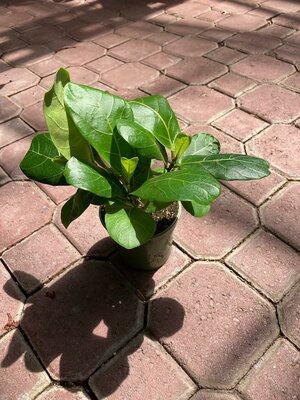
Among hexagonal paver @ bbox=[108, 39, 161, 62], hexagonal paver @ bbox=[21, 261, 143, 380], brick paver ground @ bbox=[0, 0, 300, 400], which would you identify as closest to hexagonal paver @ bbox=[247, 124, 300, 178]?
brick paver ground @ bbox=[0, 0, 300, 400]

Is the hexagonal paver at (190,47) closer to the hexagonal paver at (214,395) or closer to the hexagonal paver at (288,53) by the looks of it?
the hexagonal paver at (288,53)

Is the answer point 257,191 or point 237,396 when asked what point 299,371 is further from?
point 257,191

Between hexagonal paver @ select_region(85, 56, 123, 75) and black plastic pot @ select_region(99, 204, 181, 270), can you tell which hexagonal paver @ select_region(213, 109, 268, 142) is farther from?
hexagonal paver @ select_region(85, 56, 123, 75)

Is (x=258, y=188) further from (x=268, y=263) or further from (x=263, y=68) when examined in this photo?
(x=263, y=68)

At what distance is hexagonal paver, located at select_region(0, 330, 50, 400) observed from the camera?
120cm

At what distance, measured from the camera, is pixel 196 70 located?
2.52 meters

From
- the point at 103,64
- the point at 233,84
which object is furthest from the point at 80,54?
the point at 233,84

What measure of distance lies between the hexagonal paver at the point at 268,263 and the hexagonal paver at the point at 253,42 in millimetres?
1634

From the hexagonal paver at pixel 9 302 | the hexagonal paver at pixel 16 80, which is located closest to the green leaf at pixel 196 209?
the hexagonal paver at pixel 9 302

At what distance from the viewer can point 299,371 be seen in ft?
3.89

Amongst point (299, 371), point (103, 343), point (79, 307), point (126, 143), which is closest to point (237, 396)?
point (299, 371)

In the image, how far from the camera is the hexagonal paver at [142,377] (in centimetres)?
117

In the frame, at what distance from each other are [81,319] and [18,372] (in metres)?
0.26

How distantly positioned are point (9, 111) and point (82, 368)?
66.4 inches
